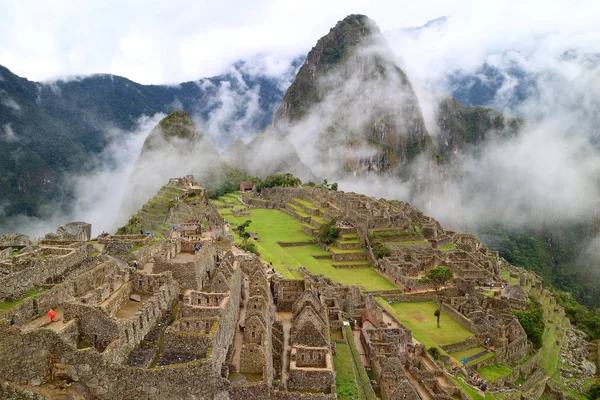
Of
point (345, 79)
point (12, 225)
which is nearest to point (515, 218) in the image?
point (345, 79)

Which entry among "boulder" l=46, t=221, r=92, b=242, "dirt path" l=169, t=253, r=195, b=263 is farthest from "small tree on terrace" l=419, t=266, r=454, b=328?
"boulder" l=46, t=221, r=92, b=242

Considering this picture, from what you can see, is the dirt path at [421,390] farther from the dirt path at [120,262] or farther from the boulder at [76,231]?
the boulder at [76,231]

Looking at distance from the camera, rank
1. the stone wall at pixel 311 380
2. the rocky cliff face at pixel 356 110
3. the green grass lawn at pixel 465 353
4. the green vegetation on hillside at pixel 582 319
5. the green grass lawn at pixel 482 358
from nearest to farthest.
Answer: the stone wall at pixel 311 380 → the green grass lawn at pixel 482 358 → the green grass lawn at pixel 465 353 → the green vegetation on hillside at pixel 582 319 → the rocky cliff face at pixel 356 110

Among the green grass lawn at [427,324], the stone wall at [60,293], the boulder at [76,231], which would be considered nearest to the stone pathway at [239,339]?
the stone wall at [60,293]

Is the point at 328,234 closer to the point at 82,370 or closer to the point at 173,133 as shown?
the point at 82,370

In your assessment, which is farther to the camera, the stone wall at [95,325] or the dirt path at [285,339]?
the dirt path at [285,339]

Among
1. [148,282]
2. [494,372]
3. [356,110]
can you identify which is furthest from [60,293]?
[356,110]
